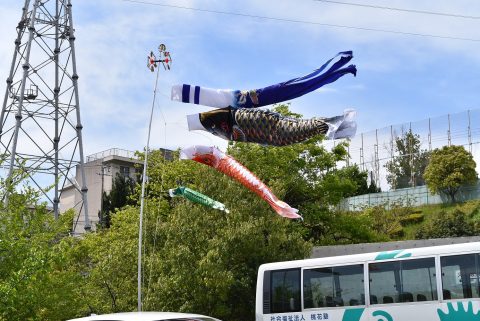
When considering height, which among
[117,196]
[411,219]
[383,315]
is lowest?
[383,315]

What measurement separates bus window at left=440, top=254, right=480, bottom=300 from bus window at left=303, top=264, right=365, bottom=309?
79.7 inches

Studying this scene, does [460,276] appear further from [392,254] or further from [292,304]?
[292,304]

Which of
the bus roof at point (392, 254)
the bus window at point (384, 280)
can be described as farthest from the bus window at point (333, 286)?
the bus window at point (384, 280)

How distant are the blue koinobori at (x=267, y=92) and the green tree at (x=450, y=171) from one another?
127ft

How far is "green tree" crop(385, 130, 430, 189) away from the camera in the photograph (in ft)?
204

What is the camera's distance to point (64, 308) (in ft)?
59.0

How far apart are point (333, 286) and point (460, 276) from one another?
3128 mm

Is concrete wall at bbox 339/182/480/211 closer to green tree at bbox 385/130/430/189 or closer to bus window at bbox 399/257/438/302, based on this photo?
green tree at bbox 385/130/430/189

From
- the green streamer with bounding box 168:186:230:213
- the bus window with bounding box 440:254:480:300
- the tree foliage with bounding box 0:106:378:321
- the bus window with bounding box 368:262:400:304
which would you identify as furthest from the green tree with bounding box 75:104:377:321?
the bus window with bounding box 440:254:480:300

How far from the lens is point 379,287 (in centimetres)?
1452

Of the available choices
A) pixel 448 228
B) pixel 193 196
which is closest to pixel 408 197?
pixel 448 228

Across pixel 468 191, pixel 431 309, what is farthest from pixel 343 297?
pixel 468 191

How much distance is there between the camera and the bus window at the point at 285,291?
1593 centimetres

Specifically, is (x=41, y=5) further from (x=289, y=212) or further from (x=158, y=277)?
(x=289, y=212)
